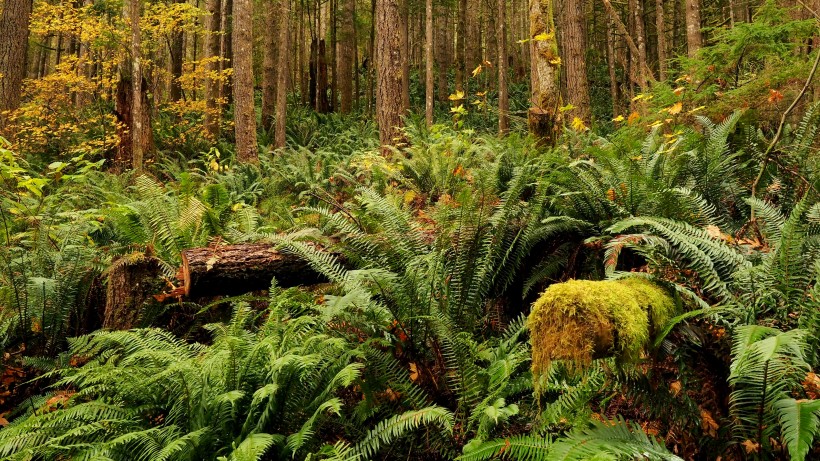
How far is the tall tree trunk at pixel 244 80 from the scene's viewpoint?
11430mm

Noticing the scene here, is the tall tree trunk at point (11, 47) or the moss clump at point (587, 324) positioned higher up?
the tall tree trunk at point (11, 47)

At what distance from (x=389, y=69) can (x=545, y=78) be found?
357 centimetres

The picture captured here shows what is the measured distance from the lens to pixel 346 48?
1953 centimetres

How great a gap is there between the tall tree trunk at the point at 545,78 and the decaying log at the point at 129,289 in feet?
14.7

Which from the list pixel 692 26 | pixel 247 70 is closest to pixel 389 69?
→ pixel 247 70

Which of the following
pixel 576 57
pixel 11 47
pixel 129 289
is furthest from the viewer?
pixel 576 57

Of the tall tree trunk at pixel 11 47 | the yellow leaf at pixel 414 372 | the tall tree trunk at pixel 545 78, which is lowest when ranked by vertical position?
the yellow leaf at pixel 414 372

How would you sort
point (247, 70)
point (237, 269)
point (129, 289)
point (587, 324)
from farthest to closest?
point (247, 70) < point (129, 289) < point (237, 269) < point (587, 324)

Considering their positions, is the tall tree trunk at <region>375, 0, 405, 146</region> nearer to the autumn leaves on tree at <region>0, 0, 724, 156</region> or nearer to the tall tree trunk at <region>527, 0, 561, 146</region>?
the autumn leaves on tree at <region>0, 0, 724, 156</region>

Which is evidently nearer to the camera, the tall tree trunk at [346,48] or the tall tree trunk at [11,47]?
the tall tree trunk at [11,47]

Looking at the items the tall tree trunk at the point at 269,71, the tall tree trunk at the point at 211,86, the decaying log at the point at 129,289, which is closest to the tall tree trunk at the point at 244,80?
the tall tree trunk at the point at 211,86

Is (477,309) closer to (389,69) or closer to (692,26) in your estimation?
(389,69)

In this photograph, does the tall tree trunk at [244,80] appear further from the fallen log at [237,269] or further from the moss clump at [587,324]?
the moss clump at [587,324]

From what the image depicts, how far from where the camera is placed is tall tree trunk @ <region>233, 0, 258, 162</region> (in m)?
11.4
